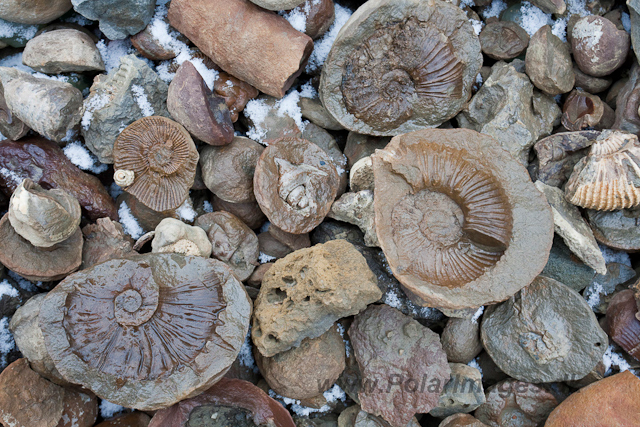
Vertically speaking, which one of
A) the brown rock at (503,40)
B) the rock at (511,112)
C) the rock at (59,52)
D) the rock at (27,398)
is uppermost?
the brown rock at (503,40)

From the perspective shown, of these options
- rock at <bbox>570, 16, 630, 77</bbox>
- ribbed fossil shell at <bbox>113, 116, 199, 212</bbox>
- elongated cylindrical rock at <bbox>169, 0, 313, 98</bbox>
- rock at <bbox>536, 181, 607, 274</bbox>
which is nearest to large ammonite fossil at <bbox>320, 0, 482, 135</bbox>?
elongated cylindrical rock at <bbox>169, 0, 313, 98</bbox>

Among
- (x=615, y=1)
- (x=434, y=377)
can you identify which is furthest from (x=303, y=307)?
(x=615, y=1)

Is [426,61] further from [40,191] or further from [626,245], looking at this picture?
[40,191]

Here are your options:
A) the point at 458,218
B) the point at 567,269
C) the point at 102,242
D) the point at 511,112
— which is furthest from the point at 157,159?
the point at 567,269

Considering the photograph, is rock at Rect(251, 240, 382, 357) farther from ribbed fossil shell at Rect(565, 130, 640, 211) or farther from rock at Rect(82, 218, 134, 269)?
ribbed fossil shell at Rect(565, 130, 640, 211)

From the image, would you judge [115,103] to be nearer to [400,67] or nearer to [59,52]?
[59,52]

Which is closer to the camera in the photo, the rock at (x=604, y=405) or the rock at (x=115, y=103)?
the rock at (x=604, y=405)

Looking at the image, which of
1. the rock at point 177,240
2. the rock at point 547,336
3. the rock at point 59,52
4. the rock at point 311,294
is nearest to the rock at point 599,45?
the rock at point 547,336

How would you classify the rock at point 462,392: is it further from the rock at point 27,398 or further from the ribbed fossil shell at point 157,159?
the rock at point 27,398
